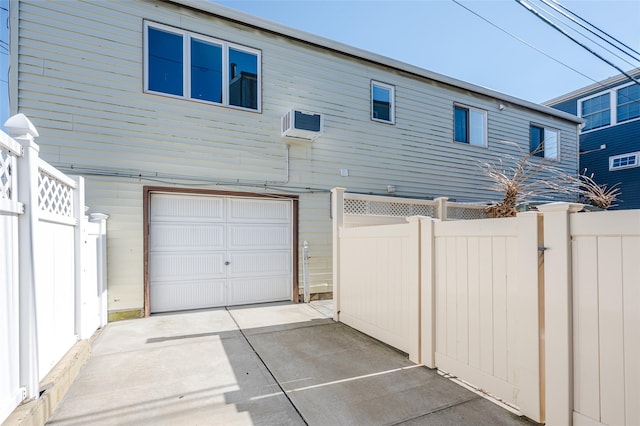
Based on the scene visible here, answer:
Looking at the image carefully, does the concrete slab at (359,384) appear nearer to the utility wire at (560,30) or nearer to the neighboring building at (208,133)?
the neighboring building at (208,133)

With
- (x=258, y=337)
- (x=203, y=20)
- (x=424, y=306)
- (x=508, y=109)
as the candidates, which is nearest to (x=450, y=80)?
(x=508, y=109)

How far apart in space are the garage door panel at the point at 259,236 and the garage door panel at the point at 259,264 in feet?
0.44

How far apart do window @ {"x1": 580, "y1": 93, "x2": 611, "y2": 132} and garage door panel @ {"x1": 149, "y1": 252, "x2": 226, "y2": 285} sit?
13.4 m

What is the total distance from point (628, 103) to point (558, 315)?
42.3 feet

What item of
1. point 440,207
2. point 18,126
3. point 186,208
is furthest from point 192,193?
point 440,207

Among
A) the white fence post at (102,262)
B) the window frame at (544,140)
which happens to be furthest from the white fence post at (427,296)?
the window frame at (544,140)

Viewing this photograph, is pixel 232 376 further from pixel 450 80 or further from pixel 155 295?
pixel 450 80

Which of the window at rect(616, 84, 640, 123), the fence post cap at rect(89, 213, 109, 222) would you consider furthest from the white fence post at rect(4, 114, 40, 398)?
the window at rect(616, 84, 640, 123)

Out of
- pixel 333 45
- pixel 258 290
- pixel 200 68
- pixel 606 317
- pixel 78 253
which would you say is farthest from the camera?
pixel 333 45

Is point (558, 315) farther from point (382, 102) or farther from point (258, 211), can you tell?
point (382, 102)

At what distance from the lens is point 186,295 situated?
214 inches

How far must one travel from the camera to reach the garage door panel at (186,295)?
524 centimetres

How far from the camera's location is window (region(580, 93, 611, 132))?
11.1m

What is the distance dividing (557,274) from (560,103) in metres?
13.9
